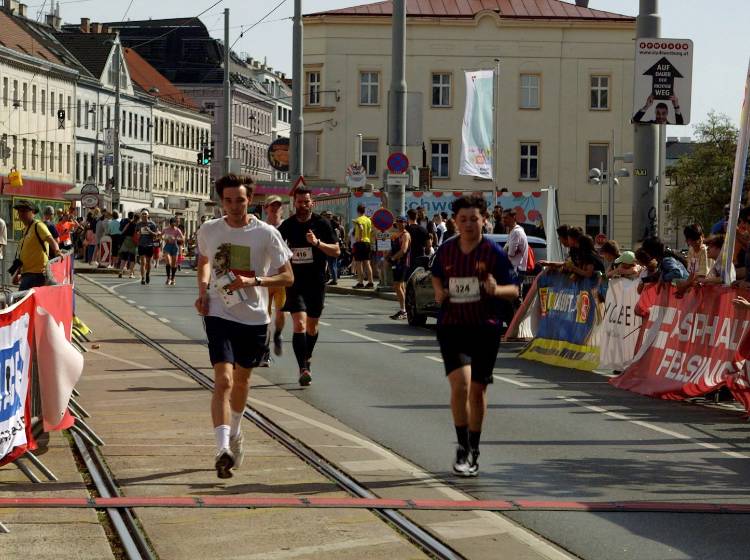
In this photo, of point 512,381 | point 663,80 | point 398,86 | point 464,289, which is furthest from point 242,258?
point 398,86

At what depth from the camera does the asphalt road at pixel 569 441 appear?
27.9ft

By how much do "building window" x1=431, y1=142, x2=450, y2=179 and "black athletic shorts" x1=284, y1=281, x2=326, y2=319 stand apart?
6183 centimetres

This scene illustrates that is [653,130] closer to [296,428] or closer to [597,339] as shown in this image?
[597,339]

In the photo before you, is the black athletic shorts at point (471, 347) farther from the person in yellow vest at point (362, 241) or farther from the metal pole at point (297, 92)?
the metal pole at point (297, 92)

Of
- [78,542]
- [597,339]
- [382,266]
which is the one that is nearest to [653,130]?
[597,339]

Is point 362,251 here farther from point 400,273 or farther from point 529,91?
point 529,91

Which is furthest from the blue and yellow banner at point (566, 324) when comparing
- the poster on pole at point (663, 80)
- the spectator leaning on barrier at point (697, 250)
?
the poster on pole at point (663, 80)

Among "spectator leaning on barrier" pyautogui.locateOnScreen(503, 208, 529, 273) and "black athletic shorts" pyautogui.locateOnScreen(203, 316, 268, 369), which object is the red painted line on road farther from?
"spectator leaning on barrier" pyautogui.locateOnScreen(503, 208, 529, 273)

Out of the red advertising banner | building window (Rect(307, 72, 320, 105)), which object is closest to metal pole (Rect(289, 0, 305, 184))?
the red advertising banner

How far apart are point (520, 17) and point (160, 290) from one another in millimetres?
42650

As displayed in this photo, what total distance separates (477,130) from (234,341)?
34498 mm

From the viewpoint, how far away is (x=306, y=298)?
1611 centimetres

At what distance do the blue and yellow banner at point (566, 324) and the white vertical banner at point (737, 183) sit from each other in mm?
3726

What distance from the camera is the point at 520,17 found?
7669 centimetres
